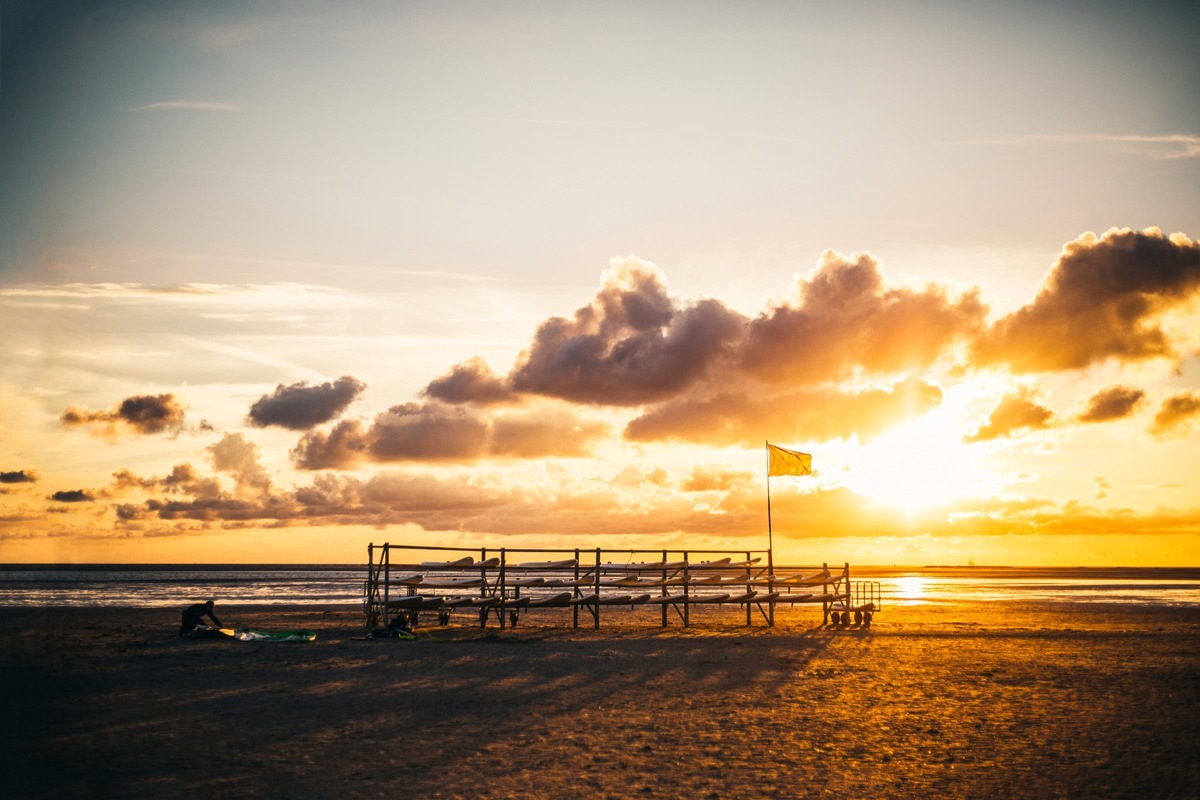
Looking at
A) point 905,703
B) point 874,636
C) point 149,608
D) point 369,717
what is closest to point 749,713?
point 905,703

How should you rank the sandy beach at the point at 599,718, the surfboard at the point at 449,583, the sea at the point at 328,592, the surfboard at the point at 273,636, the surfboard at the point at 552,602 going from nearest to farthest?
the sandy beach at the point at 599,718 < the surfboard at the point at 273,636 < the surfboard at the point at 552,602 < the surfboard at the point at 449,583 < the sea at the point at 328,592

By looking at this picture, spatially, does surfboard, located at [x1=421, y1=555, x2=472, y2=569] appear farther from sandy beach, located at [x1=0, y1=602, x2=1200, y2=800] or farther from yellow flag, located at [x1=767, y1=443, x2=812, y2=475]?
yellow flag, located at [x1=767, y1=443, x2=812, y2=475]

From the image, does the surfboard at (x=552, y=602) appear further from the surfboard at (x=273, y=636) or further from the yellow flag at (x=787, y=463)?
the yellow flag at (x=787, y=463)

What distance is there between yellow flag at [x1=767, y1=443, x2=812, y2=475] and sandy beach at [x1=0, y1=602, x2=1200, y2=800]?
26.8 feet

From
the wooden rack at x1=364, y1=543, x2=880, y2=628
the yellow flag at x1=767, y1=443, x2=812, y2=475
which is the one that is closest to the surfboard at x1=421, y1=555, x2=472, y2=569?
the wooden rack at x1=364, y1=543, x2=880, y2=628

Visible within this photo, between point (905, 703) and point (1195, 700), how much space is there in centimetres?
460

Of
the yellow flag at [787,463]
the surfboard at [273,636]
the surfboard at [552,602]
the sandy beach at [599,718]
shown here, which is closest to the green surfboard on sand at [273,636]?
the surfboard at [273,636]

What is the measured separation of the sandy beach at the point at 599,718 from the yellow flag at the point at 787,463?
26.8ft

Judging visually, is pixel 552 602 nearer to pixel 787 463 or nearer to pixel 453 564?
pixel 453 564

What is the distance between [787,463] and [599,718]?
19512 millimetres

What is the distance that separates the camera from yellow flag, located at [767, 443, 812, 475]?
30.8m

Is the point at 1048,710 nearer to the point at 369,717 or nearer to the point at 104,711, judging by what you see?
the point at 369,717

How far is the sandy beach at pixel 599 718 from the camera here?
30.0ft

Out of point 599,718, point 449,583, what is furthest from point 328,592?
point 599,718
